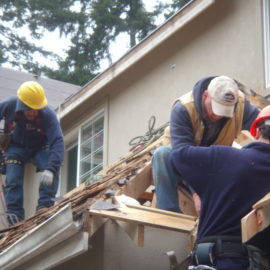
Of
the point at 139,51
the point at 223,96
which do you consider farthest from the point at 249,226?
the point at 139,51

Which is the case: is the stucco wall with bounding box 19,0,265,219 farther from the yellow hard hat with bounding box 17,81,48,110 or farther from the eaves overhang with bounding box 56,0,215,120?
the yellow hard hat with bounding box 17,81,48,110

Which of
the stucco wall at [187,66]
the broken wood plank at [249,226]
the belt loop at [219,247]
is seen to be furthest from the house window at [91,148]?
the broken wood plank at [249,226]

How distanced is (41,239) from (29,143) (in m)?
3.01

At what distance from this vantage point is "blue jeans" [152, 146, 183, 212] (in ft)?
15.5

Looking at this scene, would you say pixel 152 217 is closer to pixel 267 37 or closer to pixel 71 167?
pixel 267 37

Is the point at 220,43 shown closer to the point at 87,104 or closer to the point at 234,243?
the point at 87,104

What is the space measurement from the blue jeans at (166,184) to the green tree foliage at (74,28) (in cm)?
1912

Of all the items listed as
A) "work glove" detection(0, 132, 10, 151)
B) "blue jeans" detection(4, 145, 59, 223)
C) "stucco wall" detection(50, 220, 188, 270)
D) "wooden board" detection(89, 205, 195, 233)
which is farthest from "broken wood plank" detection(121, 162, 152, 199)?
"work glove" detection(0, 132, 10, 151)

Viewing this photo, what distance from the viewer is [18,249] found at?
506 centimetres

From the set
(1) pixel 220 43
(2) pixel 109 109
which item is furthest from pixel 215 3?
(2) pixel 109 109

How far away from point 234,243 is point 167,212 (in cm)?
112

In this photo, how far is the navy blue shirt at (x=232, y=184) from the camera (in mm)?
3500

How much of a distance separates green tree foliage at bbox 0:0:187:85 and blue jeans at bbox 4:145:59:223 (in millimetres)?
16085

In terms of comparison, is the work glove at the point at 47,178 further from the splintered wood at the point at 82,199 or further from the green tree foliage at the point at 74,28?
the green tree foliage at the point at 74,28
